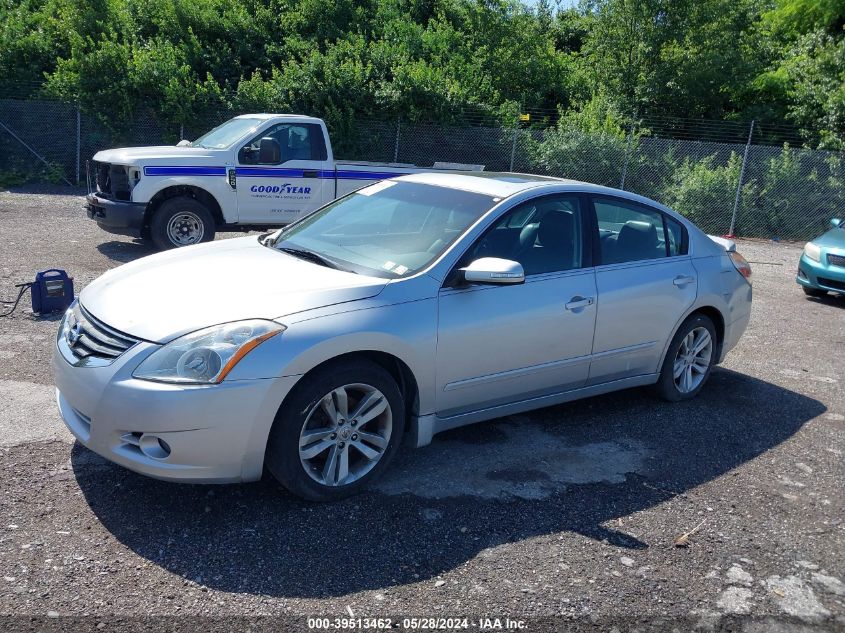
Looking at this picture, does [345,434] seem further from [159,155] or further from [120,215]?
[159,155]

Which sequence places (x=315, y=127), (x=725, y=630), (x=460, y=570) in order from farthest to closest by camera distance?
(x=315, y=127)
(x=460, y=570)
(x=725, y=630)

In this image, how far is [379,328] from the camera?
163 inches

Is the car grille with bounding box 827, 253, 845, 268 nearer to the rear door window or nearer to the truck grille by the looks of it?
the rear door window

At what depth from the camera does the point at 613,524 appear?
4199 mm

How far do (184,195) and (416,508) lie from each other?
307 inches

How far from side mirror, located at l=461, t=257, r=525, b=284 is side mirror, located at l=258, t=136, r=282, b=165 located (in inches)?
288

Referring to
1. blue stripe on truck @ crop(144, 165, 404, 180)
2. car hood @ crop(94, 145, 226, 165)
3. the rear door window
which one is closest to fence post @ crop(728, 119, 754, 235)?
blue stripe on truck @ crop(144, 165, 404, 180)

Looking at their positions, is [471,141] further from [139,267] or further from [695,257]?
[139,267]

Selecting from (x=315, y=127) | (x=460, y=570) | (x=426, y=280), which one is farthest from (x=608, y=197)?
(x=315, y=127)

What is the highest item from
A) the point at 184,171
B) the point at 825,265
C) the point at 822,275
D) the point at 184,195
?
the point at 184,171

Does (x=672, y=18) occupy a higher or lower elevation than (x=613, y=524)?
higher

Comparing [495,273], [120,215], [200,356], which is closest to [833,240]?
[495,273]

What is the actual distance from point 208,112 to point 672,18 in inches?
507

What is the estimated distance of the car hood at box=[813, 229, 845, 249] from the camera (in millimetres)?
10914
